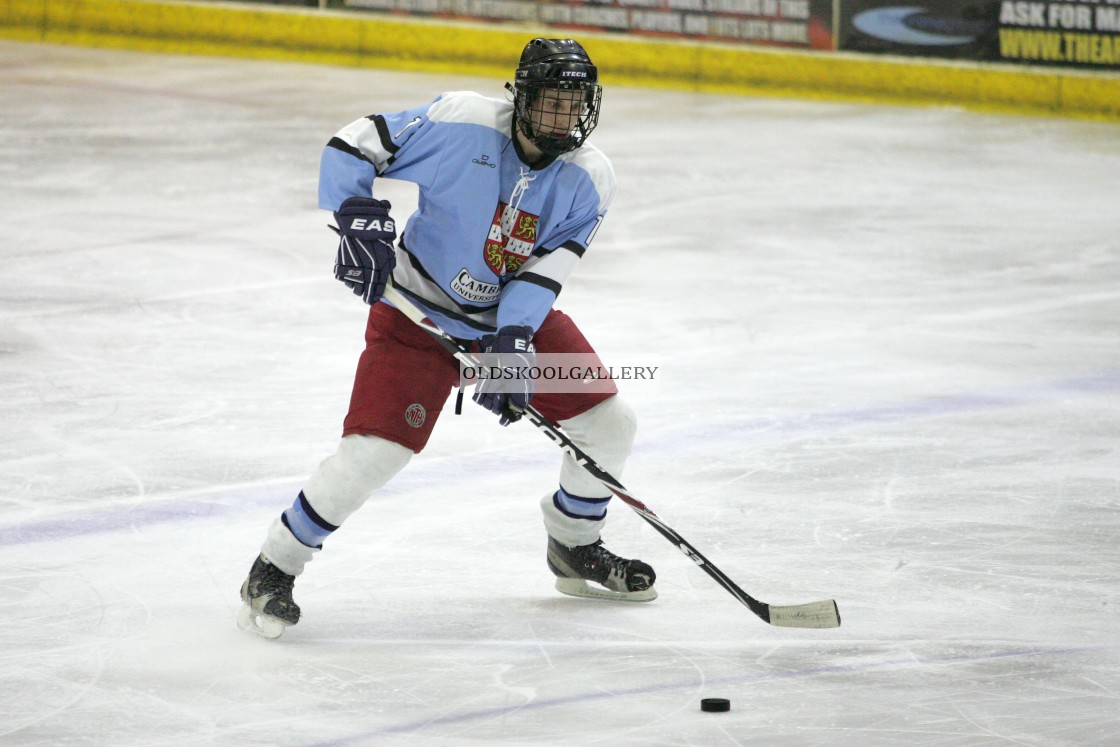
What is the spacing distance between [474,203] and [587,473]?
0.60 metres

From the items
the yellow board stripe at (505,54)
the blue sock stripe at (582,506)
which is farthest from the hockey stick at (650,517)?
the yellow board stripe at (505,54)

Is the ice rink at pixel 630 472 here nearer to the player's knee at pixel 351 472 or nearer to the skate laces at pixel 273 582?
the skate laces at pixel 273 582

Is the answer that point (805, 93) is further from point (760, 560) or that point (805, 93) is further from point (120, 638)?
point (120, 638)

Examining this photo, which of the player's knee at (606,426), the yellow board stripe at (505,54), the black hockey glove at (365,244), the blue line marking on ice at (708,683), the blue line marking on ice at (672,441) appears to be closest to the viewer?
the blue line marking on ice at (708,683)

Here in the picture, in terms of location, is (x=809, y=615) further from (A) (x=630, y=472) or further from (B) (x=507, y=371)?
(A) (x=630, y=472)

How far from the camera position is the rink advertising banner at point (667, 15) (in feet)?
31.2

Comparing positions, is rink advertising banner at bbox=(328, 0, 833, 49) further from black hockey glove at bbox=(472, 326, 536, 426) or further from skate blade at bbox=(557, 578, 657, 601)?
black hockey glove at bbox=(472, 326, 536, 426)

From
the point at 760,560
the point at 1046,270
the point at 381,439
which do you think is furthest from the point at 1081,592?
the point at 1046,270

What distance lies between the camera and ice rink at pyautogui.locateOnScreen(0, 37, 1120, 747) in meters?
2.76

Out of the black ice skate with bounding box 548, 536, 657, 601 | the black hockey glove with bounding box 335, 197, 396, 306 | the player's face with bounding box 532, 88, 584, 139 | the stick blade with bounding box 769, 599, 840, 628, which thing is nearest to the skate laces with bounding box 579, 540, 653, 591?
the black ice skate with bounding box 548, 536, 657, 601

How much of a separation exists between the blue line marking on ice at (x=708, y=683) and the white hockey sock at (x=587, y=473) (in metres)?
0.55

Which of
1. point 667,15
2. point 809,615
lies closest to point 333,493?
point 809,615

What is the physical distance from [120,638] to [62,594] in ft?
0.84

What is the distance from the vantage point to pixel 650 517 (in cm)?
315
